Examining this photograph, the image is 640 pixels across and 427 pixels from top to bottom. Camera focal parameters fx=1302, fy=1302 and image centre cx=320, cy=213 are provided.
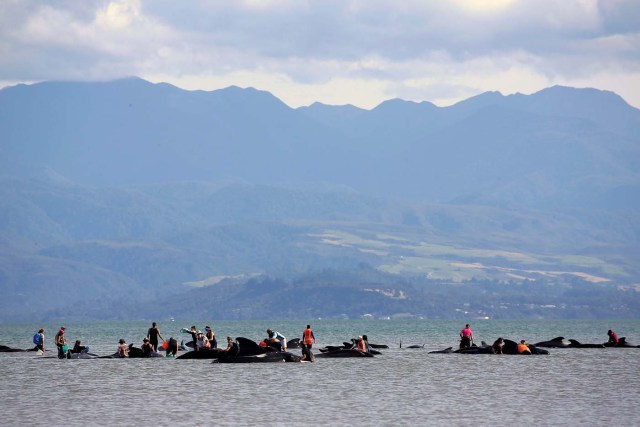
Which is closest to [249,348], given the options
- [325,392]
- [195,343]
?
[195,343]

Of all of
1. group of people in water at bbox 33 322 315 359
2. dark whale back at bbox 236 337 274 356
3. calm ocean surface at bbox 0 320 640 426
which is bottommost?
calm ocean surface at bbox 0 320 640 426

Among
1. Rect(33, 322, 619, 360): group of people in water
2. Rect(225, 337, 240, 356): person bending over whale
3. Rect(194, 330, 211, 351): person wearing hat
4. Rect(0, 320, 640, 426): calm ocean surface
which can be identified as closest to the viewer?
Rect(0, 320, 640, 426): calm ocean surface

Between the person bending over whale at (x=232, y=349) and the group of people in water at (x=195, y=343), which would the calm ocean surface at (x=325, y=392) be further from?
the person bending over whale at (x=232, y=349)

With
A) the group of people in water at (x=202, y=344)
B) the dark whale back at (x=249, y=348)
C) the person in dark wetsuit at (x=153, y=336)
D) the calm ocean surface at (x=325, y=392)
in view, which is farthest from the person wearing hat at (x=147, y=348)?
the dark whale back at (x=249, y=348)

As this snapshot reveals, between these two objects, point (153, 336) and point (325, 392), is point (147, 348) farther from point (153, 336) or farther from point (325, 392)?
point (325, 392)

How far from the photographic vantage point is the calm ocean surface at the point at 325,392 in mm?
58062

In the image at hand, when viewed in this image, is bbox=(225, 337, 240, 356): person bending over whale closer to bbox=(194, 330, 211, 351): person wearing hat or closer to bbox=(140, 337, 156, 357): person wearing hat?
bbox=(194, 330, 211, 351): person wearing hat

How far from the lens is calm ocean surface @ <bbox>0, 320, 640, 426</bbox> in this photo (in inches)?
2286

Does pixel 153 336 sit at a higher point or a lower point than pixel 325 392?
higher

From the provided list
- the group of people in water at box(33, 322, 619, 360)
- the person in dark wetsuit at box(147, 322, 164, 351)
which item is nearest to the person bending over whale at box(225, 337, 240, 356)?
the group of people in water at box(33, 322, 619, 360)

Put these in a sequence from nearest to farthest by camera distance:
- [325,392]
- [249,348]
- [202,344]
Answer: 1. [325,392]
2. [249,348]
3. [202,344]

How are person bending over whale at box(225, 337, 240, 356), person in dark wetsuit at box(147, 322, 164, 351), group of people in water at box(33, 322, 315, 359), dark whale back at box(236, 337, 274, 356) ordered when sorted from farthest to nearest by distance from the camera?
person in dark wetsuit at box(147, 322, 164, 351) → group of people in water at box(33, 322, 315, 359) → person bending over whale at box(225, 337, 240, 356) → dark whale back at box(236, 337, 274, 356)

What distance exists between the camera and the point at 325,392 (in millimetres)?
69750

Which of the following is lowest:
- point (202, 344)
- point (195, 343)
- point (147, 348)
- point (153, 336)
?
point (147, 348)
